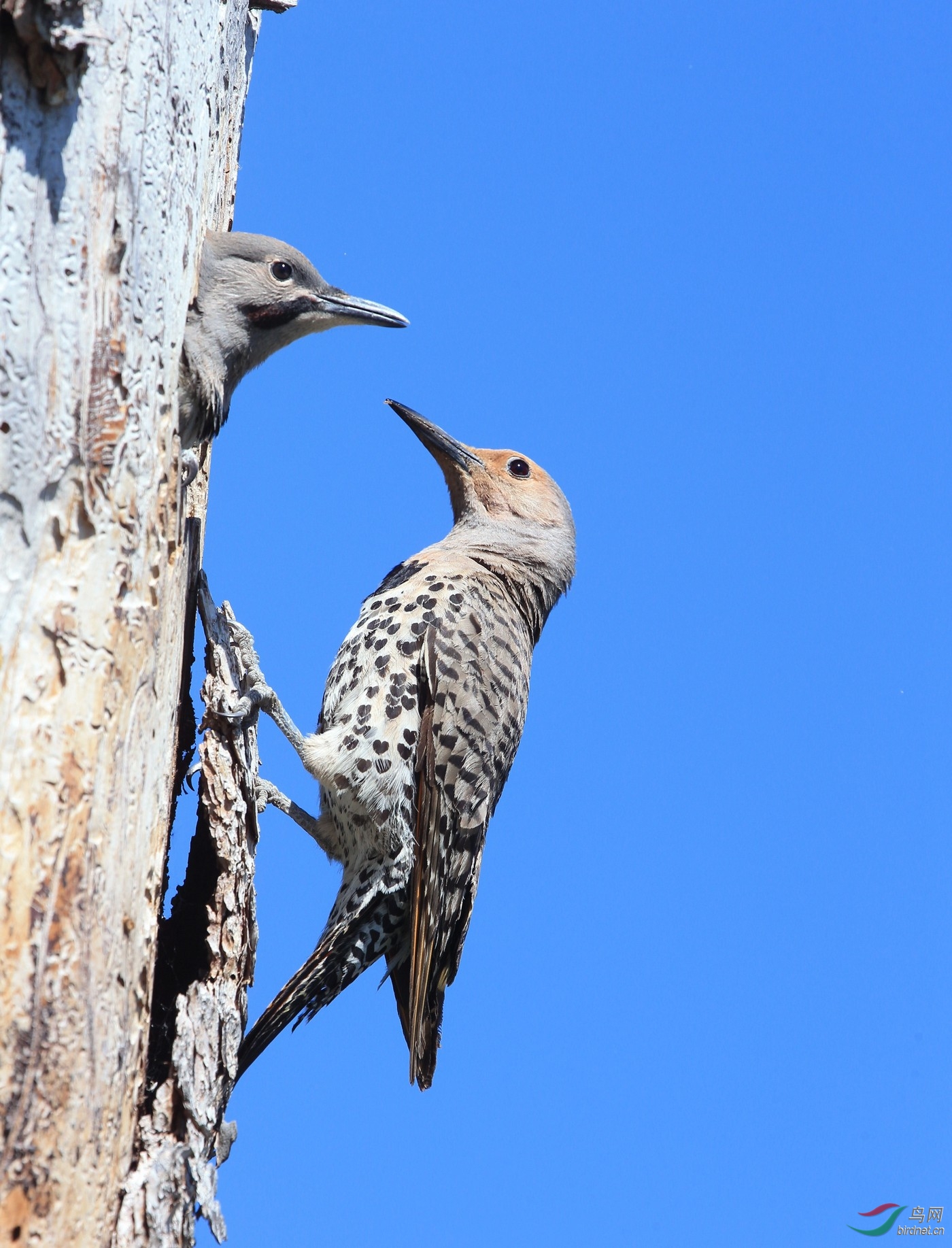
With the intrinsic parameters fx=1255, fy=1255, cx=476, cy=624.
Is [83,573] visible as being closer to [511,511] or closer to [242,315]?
[242,315]

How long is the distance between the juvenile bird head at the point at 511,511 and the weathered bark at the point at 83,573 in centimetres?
297

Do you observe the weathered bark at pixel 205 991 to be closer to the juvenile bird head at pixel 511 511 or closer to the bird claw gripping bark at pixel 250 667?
the bird claw gripping bark at pixel 250 667

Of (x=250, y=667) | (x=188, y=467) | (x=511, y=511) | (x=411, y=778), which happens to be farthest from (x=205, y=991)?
(x=511, y=511)

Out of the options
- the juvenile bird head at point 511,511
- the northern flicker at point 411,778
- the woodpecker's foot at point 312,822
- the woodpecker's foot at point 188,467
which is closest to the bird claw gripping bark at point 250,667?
the northern flicker at point 411,778

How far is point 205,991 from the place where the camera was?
315 cm

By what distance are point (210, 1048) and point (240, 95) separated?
3.03m

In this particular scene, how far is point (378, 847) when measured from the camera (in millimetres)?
4555

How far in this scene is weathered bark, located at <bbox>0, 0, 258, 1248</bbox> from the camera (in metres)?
2.27

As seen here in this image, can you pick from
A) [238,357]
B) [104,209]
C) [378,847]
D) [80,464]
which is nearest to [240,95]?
[238,357]

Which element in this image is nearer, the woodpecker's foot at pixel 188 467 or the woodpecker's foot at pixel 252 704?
the woodpecker's foot at pixel 188 467

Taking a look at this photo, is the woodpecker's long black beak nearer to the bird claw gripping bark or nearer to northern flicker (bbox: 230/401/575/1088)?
northern flicker (bbox: 230/401/575/1088)

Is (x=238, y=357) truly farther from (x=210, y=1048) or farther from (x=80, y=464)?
(x=210, y=1048)

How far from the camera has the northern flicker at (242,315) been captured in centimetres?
297

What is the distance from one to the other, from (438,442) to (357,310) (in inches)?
75.0
